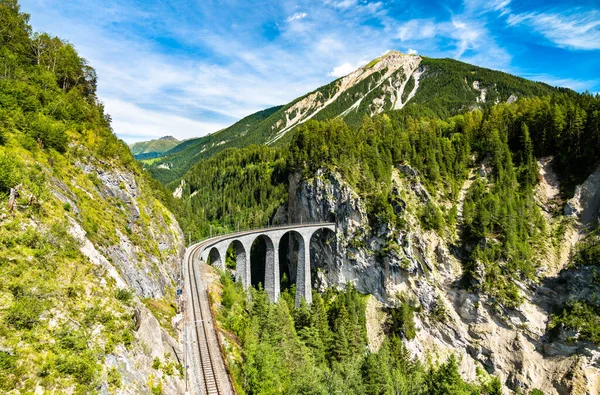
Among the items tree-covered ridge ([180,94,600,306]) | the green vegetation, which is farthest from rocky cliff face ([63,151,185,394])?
the green vegetation

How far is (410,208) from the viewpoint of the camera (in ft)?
225

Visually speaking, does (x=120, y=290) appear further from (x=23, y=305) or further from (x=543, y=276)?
(x=543, y=276)

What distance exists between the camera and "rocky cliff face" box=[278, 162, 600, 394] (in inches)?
1981

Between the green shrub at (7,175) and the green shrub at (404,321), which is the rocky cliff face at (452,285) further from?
the green shrub at (7,175)

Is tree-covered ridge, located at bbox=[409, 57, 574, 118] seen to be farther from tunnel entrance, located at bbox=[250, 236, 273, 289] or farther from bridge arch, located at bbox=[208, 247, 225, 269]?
bridge arch, located at bbox=[208, 247, 225, 269]

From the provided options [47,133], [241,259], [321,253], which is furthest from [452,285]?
[47,133]

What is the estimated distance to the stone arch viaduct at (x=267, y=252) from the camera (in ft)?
167

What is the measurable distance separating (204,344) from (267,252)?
38520 mm

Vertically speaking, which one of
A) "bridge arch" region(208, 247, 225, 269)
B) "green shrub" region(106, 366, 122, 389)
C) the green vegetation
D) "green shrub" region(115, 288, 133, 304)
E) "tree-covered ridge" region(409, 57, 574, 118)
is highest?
"tree-covered ridge" region(409, 57, 574, 118)

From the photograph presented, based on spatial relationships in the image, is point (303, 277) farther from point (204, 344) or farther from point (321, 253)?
point (204, 344)

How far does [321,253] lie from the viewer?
2940 inches

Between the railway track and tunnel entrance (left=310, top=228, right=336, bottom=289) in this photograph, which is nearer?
the railway track

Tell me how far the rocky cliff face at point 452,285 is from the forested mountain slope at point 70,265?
46.2 m

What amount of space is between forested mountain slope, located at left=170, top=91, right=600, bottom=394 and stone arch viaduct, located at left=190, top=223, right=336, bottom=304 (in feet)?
20.5
